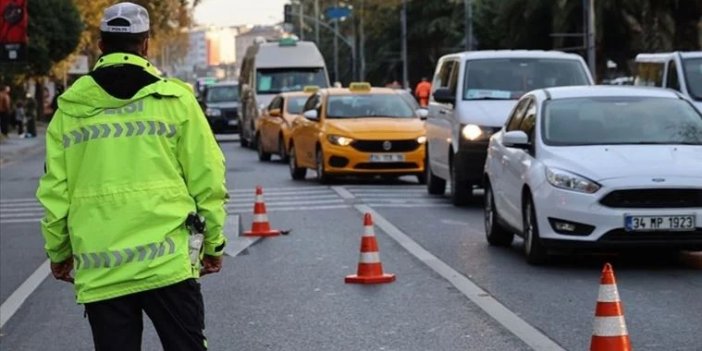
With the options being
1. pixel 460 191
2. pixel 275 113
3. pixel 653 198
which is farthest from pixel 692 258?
pixel 275 113

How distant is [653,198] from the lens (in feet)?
40.2

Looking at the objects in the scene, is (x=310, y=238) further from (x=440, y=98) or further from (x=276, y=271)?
(x=440, y=98)

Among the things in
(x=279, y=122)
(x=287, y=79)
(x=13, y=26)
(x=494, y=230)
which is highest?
(x=13, y=26)

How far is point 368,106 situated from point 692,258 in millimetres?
13004

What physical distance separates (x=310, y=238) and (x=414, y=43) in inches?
3216

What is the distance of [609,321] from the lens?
6.90 meters

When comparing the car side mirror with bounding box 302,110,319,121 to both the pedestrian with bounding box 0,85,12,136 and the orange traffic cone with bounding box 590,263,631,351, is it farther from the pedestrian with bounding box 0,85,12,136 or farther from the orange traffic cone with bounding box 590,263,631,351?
the pedestrian with bounding box 0,85,12,136

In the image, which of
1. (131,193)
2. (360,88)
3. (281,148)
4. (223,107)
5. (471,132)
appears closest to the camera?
(131,193)

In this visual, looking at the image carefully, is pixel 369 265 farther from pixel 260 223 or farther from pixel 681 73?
pixel 681 73

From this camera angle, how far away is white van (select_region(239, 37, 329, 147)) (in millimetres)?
41406

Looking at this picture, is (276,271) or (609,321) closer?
(609,321)

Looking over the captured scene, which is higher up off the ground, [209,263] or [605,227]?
[209,263]

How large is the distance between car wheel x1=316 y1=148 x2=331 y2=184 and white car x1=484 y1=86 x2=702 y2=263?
32.7ft

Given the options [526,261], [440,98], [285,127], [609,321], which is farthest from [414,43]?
[609,321]
